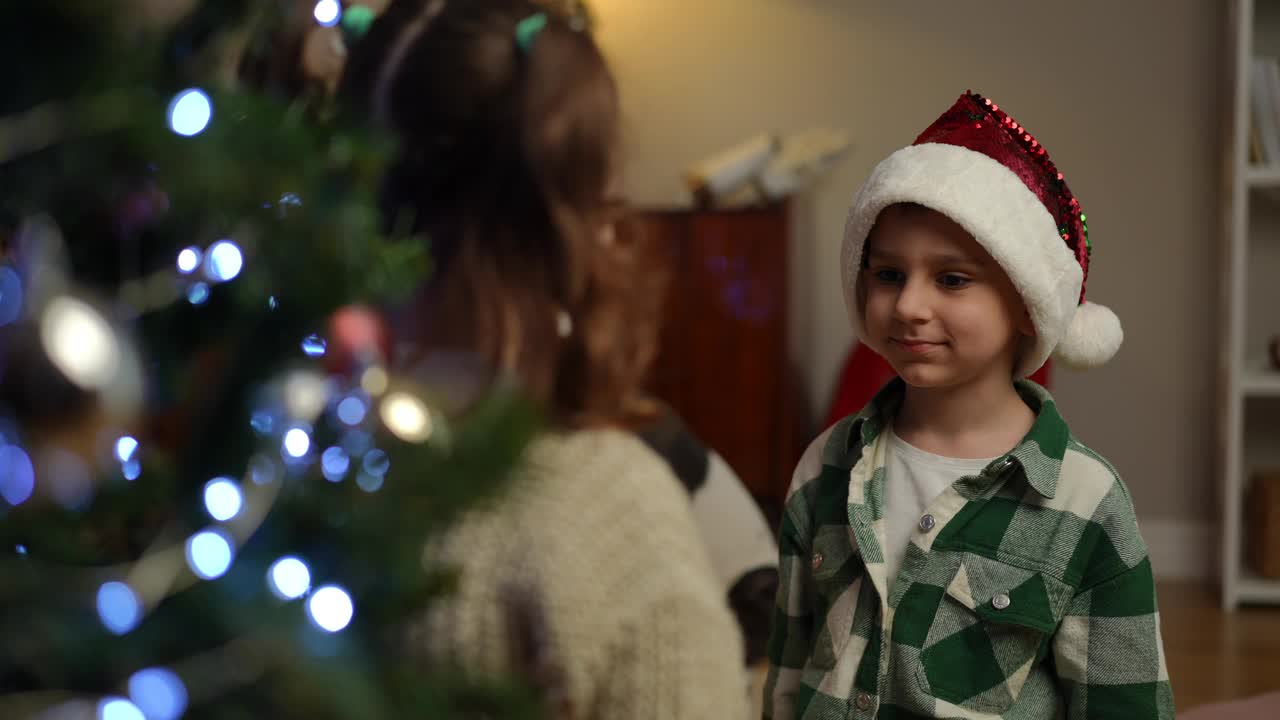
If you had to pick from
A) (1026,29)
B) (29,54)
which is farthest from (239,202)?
(1026,29)

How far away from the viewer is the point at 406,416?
0.46 metres

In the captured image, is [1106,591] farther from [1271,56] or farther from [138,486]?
[1271,56]

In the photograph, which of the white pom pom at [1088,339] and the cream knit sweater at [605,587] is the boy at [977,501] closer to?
the white pom pom at [1088,339]

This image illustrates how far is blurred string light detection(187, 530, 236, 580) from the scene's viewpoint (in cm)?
40

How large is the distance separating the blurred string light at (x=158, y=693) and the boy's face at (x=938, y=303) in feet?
2.41

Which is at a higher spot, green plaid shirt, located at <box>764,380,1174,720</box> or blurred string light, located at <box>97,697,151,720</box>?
blurred string light, located at <box>97,697,151,720</box>

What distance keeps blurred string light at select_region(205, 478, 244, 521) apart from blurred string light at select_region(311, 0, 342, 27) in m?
0.23

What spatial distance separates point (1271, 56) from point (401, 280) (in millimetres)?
3181

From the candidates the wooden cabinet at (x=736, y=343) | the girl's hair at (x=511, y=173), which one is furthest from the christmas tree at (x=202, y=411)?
the wooden cabinet at (x=736, y=343)

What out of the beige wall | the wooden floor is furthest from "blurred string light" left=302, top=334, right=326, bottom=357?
the beige wall

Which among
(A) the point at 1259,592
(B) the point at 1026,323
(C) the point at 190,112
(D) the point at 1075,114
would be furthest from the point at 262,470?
(D) the point at 1075,114

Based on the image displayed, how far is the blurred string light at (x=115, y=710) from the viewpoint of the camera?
363mm

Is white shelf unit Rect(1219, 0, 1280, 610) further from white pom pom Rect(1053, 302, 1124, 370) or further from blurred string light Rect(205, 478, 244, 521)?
blurred string light Rect(205, 478, 244, 521)

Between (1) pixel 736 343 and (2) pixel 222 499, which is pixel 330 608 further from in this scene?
(1) pixel 736 343
